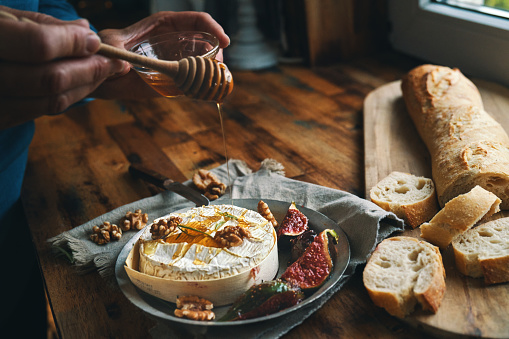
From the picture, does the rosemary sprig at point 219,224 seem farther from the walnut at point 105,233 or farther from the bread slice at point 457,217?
the bread slice at point 457,217

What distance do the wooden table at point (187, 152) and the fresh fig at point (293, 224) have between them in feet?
0.82

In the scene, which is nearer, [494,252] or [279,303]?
[279,303]

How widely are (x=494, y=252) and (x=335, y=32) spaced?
7.65ft

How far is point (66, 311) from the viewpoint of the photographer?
1.39 m

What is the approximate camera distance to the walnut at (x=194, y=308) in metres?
1.21

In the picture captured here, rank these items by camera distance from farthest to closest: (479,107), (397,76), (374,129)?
(397,76)
(374,129)
(479,107)

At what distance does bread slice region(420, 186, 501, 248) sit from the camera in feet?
4.75

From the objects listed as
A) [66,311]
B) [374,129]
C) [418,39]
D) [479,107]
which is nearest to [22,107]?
[66,311]

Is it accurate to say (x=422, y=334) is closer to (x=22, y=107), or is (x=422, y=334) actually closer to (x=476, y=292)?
(x=476, y=292)

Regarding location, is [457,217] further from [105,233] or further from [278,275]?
[105,233]

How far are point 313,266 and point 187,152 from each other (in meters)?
1.21

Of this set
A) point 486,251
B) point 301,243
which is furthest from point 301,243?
point 486,251

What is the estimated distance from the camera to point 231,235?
1396mm

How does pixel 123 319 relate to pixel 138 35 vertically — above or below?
below
